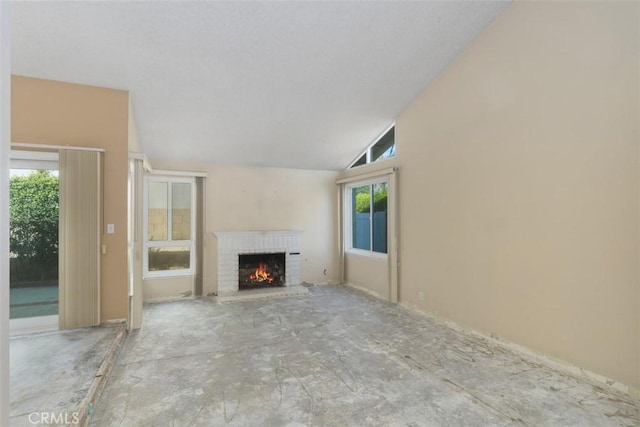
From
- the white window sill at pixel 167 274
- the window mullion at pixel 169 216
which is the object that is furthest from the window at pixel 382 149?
the white window sill at pixel 167 274

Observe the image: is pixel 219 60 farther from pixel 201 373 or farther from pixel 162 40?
pixel 201 373

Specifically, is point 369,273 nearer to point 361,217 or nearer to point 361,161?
point 361,217

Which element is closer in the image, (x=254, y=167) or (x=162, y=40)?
(x=162, y=40)

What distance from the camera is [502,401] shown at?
2.33 m

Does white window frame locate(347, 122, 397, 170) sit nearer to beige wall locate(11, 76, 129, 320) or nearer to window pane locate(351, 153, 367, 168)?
window pane locate(351, 153, 367, 168)

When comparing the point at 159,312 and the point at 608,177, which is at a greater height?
the point at 608,177

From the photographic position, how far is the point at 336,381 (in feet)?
8.54

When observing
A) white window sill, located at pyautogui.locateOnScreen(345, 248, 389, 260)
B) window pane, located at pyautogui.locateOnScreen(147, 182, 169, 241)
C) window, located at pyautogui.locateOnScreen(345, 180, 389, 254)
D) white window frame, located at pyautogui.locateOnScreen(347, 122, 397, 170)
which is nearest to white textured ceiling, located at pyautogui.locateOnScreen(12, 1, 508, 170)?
white window frame, located at pyautogui.locateOnScreen(347, 122, 397, 170)

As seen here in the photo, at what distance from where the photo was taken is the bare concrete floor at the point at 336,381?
84.6 inches

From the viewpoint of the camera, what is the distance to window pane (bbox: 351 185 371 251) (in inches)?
234

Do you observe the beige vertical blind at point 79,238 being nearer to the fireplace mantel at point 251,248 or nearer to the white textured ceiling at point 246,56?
the white textured ceiling at point 246,56

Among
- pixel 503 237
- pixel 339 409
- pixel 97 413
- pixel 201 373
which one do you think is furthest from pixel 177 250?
pixel 503 237

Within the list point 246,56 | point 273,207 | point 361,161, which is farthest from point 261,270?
point 246,56

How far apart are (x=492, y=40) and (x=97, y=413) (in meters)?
4.85
